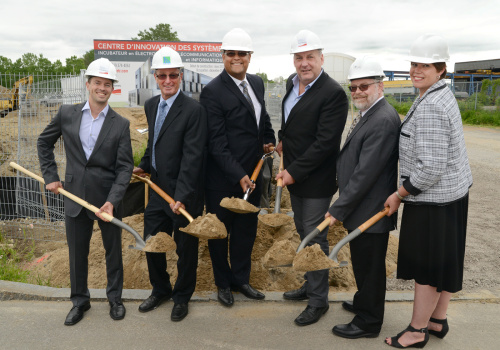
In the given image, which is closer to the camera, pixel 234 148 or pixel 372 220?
pixel 372 220

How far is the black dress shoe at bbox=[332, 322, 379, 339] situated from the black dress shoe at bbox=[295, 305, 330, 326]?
0.24m

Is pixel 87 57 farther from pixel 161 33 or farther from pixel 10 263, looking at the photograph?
pixel 10 263

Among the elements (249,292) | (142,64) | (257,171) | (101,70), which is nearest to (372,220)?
(257,171)

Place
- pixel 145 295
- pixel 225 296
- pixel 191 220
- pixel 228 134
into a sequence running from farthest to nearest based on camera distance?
pixel 145 295 → pixel 225 296 → pixel 228 134 → pixel 191 220

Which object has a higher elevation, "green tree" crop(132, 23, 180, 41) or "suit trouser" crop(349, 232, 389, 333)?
"green tree" crop(132, 23, 180, 41)

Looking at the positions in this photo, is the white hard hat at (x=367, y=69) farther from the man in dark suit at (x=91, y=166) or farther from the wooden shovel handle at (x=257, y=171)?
the man in dark suit at (x=91, y=166)

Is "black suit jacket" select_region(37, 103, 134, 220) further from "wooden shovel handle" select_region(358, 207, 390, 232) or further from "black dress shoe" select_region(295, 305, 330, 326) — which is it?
"wooden shovel handle" select_region(358, 207, 390, 232)

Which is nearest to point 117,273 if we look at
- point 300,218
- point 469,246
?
point 300,218

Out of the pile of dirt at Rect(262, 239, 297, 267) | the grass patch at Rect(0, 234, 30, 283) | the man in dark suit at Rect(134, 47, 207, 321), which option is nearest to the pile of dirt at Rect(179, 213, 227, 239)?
the man in dark suit at Rect(134, 47, 207, 321)

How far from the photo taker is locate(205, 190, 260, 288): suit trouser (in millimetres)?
4246

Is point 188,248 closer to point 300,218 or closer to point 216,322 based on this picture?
point 216,322

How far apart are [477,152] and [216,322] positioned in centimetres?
1306

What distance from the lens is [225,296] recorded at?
4312 millimetres

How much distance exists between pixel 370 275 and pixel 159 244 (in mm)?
1670
